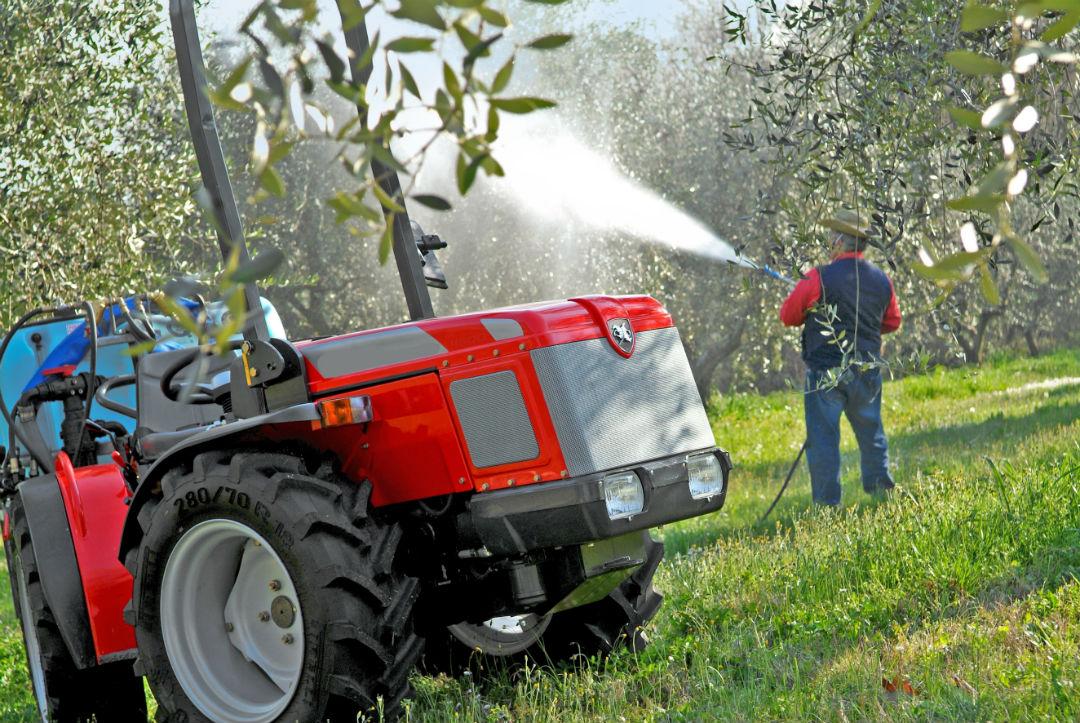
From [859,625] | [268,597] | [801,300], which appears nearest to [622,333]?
[268,597]

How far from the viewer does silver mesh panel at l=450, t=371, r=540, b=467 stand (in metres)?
3.60

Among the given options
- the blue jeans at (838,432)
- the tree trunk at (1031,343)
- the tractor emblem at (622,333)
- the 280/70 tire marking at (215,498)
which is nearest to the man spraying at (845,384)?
the blue jeans at (838,432)

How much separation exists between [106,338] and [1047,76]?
403cm

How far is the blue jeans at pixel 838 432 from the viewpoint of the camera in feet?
25.0

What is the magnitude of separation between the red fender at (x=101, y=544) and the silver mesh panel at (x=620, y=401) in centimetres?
167

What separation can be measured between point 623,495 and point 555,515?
22cm

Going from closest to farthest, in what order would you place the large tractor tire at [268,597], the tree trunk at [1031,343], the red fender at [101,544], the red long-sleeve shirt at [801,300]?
the large tractor tire at [268,597] < the red fender at [101,544] < the red long-sleeve shirt at [801,300] < the tree trunk at [1031,343]

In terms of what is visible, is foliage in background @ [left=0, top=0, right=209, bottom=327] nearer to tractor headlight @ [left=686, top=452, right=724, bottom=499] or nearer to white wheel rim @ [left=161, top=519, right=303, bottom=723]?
white wheel rim @ [left=161, top=519, right=303, bottom=723]

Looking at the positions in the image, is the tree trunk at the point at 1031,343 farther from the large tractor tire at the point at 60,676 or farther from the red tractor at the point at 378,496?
the large tractor tire at the point at 60,676

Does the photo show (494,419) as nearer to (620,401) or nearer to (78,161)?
(620,401)

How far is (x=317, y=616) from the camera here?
344cm

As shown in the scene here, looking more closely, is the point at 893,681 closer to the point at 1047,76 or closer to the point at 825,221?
the point at 825,221

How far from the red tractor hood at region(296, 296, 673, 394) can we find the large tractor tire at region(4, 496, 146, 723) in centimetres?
137

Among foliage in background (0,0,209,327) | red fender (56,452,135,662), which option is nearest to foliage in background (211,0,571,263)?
red fender (56,452,135,662)
